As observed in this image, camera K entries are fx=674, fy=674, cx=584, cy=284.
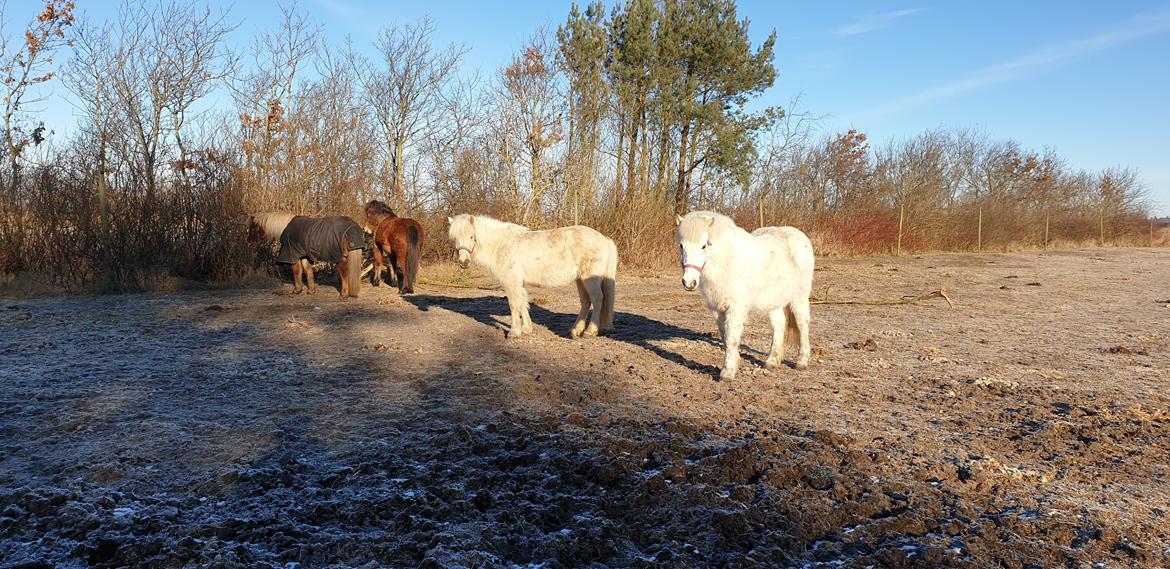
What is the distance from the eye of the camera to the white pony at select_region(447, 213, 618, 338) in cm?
866

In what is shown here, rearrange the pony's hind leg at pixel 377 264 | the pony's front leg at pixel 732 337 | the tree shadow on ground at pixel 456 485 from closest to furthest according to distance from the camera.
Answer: the tree shadow on ground at pixel 456 485 < the pony's front leg at pixel 732 337 < the pony's hind leg at pixel 377 264

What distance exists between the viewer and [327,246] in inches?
476

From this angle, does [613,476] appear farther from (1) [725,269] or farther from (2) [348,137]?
(2) [348,137]

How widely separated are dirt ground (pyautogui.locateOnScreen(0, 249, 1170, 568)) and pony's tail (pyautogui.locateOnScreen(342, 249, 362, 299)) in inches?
161

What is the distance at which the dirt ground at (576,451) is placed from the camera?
9.77ft

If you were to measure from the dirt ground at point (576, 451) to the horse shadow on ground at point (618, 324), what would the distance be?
0.13 metres

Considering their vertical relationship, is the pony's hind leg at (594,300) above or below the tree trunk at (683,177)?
below

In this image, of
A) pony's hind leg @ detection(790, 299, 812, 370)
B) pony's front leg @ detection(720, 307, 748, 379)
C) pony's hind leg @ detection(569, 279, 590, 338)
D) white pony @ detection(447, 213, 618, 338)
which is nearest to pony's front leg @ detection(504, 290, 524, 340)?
white pony @ detection(447, 213, 618, 338)

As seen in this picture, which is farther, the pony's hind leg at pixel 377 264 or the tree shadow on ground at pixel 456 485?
the pony's hind leg at pixel 377 264

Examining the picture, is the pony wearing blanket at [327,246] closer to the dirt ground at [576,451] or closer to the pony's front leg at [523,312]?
the dirt ground at [576,451]

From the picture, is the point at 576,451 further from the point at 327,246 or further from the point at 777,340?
the point at 327,246

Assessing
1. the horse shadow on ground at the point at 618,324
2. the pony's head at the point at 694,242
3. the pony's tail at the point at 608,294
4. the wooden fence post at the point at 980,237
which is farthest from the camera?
the wooden fence post at the point at 980,237

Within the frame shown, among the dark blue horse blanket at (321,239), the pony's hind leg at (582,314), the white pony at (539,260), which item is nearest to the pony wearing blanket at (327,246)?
the dark blue horse blanket at (321,239)

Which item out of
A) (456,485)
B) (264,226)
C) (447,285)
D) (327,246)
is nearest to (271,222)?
(264,226)
